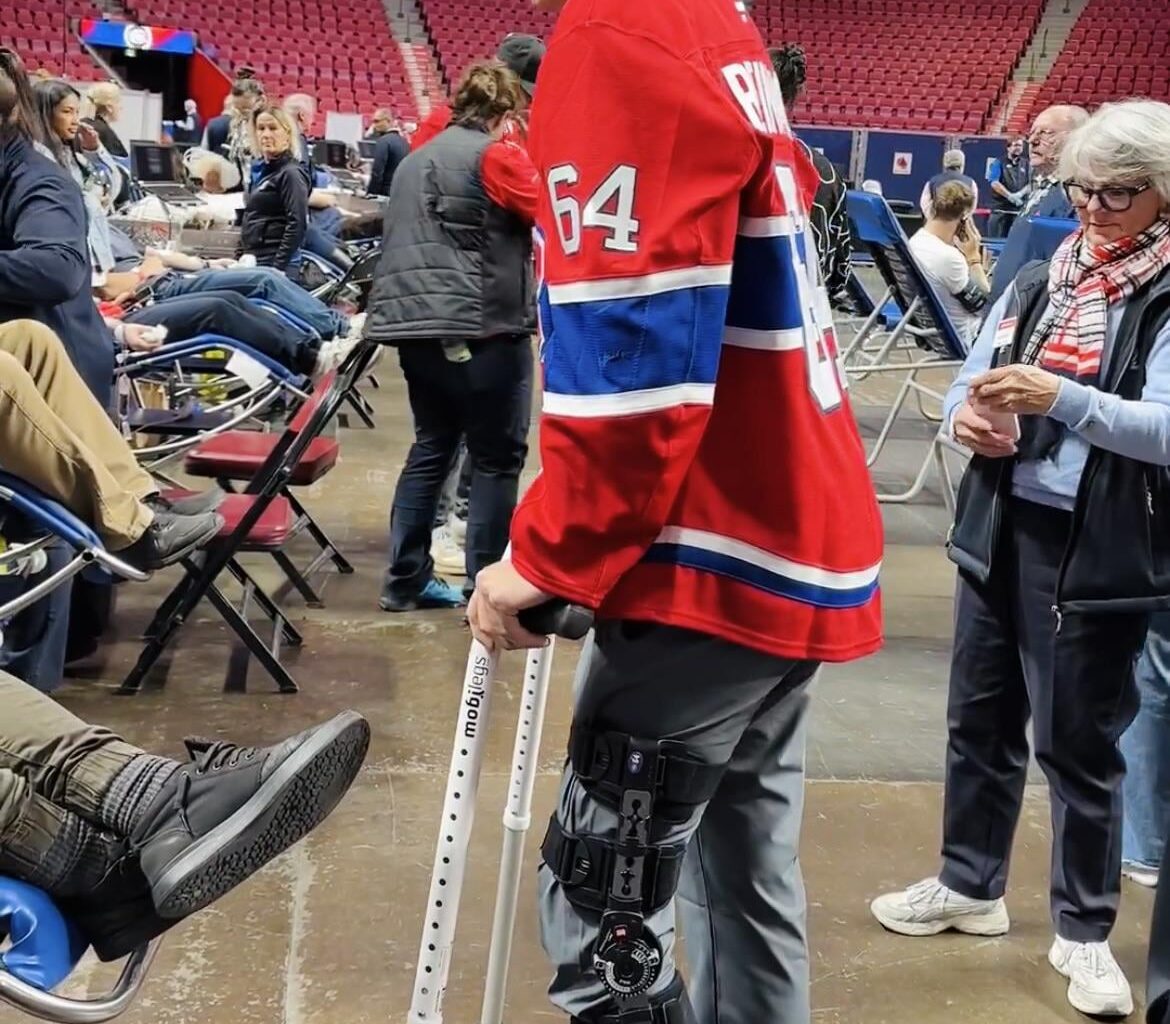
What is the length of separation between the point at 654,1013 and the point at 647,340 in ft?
2.31

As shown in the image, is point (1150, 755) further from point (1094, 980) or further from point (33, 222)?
point (33, 222)

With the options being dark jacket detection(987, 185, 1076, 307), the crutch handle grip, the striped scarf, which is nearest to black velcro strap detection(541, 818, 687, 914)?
the crutch handle grip

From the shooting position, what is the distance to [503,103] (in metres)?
3.40

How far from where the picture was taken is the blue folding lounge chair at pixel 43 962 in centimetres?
136

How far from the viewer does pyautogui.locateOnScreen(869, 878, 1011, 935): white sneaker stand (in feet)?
7.68

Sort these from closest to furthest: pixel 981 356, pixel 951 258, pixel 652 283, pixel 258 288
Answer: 1. pixel 652 283
2. pixel 981 356
3. pixel 258 288
4. pixel 951 258

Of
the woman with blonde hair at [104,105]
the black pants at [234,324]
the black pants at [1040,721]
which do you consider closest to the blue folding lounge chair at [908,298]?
the black pants at [234,324]

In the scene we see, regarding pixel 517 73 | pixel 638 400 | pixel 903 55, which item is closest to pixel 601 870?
pixel 638 400

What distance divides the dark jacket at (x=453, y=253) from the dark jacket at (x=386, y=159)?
5894mm

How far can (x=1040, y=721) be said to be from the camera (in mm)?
2131

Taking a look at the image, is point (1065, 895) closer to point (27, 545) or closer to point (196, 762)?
point (196, 762)

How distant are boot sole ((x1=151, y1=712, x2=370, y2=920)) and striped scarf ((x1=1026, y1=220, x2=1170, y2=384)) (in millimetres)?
1205

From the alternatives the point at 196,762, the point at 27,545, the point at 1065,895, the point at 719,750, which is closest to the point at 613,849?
the point at 719,750

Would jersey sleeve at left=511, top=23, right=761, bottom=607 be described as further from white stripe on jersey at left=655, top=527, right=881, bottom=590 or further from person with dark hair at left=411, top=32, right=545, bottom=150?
person with dark hair at left=411, top=32, right=545, bottom=150
